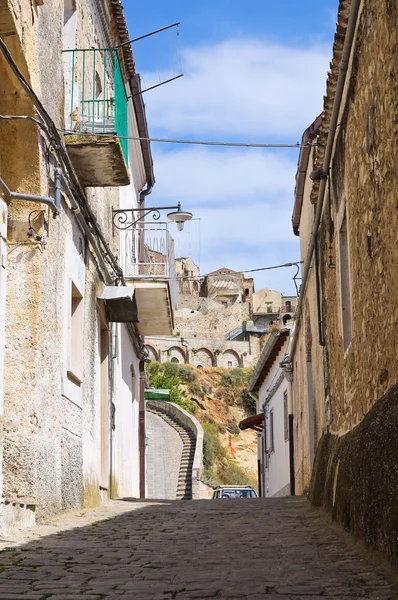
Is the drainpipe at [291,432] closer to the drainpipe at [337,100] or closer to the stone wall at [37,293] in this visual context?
the drainpipe at [337,100]

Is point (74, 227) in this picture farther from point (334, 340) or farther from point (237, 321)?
point (237, 321)

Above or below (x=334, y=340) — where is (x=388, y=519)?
below

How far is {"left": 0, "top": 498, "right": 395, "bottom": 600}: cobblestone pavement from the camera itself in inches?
195

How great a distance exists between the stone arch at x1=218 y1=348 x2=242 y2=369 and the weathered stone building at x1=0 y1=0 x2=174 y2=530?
70.3 metres

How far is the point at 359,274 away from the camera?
328 inches

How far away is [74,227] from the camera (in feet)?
39.2

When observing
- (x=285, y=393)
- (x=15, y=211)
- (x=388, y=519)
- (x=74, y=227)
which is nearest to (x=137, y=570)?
(x=388, y=519)

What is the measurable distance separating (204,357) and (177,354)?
10.1 ft

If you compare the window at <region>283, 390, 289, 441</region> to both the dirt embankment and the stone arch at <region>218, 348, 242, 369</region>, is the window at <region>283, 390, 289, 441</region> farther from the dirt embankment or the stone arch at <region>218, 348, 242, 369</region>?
the stone arch at <region>218, 348, 242, 369</region>

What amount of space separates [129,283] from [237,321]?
77.3 meters

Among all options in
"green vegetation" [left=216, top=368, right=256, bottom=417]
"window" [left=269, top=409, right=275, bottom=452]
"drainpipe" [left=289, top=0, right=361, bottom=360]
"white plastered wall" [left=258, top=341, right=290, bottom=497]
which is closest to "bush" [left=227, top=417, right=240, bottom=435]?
"green vegetation" [left=216, top=368, right=256, bottom=417]

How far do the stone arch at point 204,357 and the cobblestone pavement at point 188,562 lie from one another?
76.2 metres

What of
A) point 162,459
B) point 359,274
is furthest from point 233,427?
point 359,274

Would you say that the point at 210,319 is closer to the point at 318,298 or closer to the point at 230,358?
the point at 230,358
